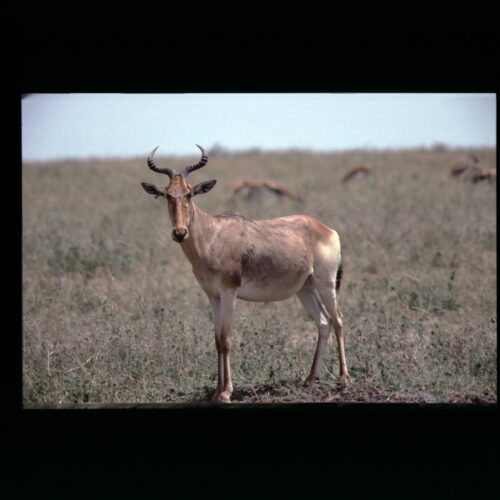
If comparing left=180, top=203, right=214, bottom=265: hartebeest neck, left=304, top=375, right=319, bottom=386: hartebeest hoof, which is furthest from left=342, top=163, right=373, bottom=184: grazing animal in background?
left=180, top=203, right=214, bottom=265: hartebeest neck

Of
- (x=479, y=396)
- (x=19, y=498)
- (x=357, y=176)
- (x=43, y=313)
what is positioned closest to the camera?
(x=19, y=498)

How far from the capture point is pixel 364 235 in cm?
1469

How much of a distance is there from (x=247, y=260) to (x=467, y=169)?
12592 mm

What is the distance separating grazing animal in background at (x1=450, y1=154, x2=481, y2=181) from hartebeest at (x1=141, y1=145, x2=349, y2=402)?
36.5ft

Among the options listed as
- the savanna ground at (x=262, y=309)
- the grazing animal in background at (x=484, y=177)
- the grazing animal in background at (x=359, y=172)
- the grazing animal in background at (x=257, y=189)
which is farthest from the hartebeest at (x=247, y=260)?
the grazing animal in background at (x=359, y=172)

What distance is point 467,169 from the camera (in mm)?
20109

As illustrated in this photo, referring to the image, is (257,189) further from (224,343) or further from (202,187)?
(224,343)

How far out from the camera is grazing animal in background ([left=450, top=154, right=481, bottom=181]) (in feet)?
64.6

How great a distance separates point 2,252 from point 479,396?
421 cm

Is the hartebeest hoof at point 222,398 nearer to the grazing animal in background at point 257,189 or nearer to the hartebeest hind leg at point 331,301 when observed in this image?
the hartebeest hind leg at point 331,301

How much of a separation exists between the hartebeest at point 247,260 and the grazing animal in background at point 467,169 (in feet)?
36.5

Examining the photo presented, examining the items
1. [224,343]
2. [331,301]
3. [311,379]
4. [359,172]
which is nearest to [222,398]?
[224,343]
